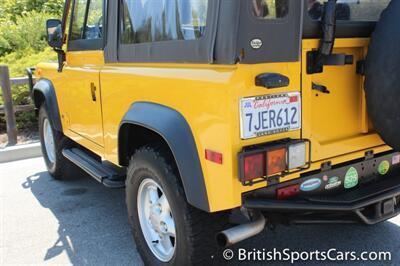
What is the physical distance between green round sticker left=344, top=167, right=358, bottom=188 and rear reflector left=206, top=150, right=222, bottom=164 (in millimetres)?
931

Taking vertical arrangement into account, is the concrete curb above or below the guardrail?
below

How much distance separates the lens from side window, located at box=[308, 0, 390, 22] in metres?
2.40

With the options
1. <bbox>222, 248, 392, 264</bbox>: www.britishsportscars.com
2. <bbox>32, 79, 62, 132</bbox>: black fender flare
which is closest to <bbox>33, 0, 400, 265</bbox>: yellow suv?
<bbox>222, 248, 392, 264</bbox>: www.britishsportscars.com

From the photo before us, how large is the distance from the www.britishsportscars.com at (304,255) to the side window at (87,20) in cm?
195

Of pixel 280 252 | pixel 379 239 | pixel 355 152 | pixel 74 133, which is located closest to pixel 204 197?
pixel 355 152

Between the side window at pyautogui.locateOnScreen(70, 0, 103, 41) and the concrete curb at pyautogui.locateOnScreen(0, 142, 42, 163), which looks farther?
the concrete curb at pyautogui.locateOnScreen(0, 142, 42, 163)

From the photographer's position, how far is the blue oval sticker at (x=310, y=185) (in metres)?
2.47

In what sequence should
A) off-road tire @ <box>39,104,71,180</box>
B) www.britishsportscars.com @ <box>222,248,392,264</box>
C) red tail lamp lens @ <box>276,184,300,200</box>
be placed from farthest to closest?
off-road tire @ <box>39,104,71,180</box> → www.britishsportscars.com @ <box>222,248,392,264</box> → red tail lamp lens @ <box>276,184,300,200</box>

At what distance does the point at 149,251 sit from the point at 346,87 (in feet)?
5.43

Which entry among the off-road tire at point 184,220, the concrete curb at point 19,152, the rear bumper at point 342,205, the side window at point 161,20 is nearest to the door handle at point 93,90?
the side window at point 161,20

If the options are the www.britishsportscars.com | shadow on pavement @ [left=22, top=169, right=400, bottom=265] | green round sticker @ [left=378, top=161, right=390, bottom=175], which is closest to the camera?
green round sticker @ [left=378, top=161, right=390, bottom=175]

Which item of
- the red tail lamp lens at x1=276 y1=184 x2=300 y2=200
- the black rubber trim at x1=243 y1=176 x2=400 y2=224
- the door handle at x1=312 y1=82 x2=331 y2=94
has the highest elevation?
the door handle at x1=312 y1=82 x2=331 y2=94

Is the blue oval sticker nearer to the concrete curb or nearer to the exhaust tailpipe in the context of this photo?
the exhaust tailpipe

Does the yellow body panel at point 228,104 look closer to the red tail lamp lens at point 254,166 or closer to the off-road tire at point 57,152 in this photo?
the red tail lamp lens at point 254,166
